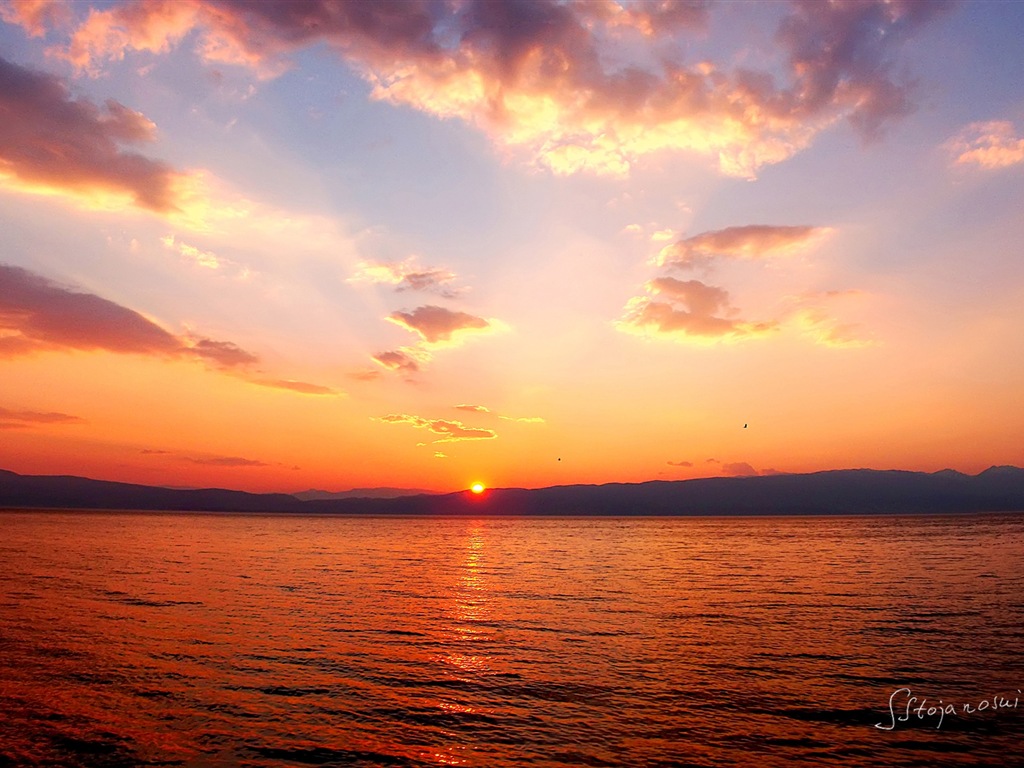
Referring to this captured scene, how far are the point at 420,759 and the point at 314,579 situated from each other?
4232cm

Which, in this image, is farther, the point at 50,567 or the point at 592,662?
the point at 50,567

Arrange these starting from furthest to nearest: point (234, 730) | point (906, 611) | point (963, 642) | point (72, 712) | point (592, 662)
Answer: point (906, 611)
point (963, 642)
point (592, 662)
point (72, 712)
point (234, 730)

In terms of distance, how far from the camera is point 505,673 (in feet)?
76.4

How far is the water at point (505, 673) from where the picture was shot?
15977 millimetres

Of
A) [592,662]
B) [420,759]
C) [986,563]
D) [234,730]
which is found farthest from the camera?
[986,563]

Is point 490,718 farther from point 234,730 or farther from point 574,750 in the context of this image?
point 234,730

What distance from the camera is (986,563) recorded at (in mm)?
62781

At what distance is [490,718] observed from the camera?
18234 mm

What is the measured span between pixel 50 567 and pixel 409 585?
120ft

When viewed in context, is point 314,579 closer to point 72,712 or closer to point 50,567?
point 50,567

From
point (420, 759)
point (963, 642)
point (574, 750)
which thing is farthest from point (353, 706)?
point (963, 642)

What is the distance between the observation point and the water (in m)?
16.0

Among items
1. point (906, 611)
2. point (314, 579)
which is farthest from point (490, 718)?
point (314, 579)

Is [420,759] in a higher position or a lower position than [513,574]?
higher
